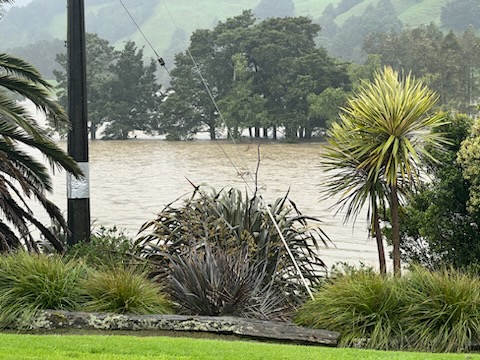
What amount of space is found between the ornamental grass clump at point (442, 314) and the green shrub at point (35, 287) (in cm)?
275

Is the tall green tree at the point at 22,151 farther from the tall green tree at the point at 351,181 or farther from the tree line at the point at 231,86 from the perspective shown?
the tree line at the point at 231,86

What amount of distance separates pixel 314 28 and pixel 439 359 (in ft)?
198

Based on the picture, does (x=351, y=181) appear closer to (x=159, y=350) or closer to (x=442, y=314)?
(x=442, y=314)

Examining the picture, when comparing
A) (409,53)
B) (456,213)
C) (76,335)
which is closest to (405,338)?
(76,335)

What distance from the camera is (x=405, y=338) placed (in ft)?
20.5

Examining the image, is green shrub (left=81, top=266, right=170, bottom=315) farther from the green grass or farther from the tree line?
the tree line

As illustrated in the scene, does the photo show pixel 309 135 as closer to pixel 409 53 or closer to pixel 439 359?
pixel 409 53

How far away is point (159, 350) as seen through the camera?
5.27 m

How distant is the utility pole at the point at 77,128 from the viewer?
998 cm

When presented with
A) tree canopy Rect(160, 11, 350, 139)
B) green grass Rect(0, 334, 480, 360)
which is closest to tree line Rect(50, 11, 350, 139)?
tree canopy Rect(160, 11, 350, 139)

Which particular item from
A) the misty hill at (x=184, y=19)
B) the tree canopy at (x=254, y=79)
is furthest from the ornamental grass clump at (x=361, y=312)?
the misty hill at (x=184, y=19)

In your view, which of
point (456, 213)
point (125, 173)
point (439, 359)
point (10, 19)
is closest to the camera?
point (439, 359)

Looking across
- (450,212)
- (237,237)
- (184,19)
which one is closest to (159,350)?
(237,237)

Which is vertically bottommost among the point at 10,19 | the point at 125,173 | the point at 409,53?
the point at 125,173
